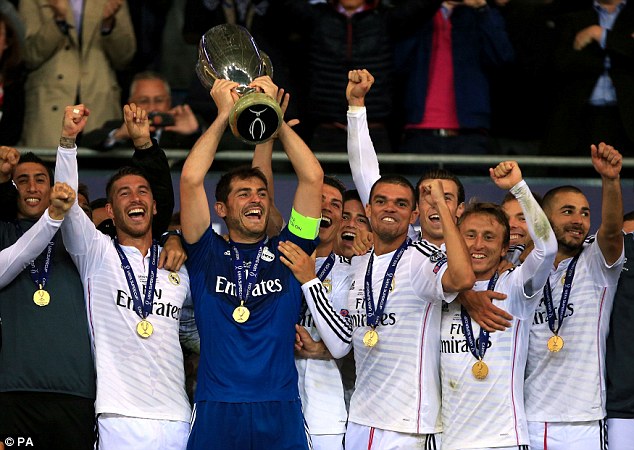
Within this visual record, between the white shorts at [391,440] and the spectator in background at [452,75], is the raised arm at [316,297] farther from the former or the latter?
the spectator in background at [452,75]

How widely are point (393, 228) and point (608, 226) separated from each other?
115 centimetres

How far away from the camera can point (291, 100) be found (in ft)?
33.2

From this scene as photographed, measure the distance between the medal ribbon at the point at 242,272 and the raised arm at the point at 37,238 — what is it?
36.3 inches

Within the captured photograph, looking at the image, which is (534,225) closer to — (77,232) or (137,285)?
(137,285)

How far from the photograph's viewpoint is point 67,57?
10094 mm

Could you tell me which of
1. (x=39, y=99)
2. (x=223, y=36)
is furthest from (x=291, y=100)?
(x=223, y=36)

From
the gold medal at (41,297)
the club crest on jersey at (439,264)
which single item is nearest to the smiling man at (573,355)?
the club crest on jersey at (439,264)

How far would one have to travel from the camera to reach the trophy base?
6.77 meters

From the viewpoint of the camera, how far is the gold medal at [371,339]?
24.5ft

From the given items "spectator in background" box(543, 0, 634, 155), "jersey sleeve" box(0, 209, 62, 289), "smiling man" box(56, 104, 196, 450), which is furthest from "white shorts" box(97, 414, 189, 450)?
"spectator in background" box(543, 0, 634, 155)

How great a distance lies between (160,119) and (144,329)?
104 inches

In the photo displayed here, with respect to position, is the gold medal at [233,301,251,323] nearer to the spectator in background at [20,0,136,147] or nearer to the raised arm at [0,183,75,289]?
the raised arm at [0,183,75,289]

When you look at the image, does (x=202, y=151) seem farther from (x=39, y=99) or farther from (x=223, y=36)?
(x=39, y=99)

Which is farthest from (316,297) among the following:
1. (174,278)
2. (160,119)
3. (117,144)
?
(117,144)
